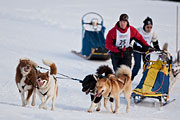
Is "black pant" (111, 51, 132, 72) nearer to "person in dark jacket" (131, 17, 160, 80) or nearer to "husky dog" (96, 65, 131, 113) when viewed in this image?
"husky dog" (96, 65, 131, 113)

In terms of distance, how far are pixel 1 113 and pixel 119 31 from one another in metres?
2.65

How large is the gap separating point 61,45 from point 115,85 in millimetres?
7706

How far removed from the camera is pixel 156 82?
19.2 feet

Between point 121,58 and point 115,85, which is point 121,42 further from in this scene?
point 115,85

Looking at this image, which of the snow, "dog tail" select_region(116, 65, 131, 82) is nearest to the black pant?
"dog tail" select_region(116, 65, 131, 82)

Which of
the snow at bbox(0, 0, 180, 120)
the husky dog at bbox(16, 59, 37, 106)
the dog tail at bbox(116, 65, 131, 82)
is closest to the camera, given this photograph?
the husky dog at bbox(16, 59, 37, 106)

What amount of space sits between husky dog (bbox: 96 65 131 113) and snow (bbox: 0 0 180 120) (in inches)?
10.2

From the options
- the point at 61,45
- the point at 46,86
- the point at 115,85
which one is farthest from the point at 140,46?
the point at 61,45

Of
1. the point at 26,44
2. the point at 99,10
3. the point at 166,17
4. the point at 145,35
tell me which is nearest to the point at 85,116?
the point at 145,35

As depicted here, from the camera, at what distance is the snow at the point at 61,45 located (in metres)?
4.89

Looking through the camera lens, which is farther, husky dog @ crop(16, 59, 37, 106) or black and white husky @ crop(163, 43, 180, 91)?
black and white husky @ crop(163, 43, 180, 91)

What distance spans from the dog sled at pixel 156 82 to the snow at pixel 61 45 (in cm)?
24

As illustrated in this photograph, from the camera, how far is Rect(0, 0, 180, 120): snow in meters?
4.89

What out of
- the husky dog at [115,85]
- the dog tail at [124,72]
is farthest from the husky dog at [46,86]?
the dog tail at [124,72]
